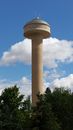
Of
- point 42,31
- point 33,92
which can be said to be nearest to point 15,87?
point 33,92

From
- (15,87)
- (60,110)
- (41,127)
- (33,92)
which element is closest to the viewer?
(41,127)

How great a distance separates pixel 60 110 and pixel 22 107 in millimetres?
9928

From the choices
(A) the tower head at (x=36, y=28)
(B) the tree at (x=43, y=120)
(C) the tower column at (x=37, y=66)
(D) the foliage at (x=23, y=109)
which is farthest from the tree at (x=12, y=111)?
(A) the tower head at (x=36, y=28)

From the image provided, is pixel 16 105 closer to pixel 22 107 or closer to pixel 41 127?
pixel 22 107

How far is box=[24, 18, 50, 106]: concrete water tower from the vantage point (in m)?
110

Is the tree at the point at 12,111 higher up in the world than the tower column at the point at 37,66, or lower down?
lower down

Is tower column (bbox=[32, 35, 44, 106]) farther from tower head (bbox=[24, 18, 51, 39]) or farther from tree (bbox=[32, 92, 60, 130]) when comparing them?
tree (bbox=[32, 92, 60, 130])

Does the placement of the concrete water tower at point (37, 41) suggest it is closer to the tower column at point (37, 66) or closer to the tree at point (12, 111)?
the tower column at point (37, 66)

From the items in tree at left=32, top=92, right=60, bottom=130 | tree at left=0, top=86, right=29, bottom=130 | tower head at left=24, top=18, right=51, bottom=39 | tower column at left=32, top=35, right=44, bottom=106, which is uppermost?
tower head at left=24, top=18, right=51, bottom=39

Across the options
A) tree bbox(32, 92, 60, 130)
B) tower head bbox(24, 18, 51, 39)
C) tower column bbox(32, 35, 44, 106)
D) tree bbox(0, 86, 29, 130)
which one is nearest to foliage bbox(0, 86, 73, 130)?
tree bbox(0, 86, 29, 130)

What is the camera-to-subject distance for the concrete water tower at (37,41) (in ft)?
362

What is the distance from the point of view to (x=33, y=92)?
354 feet

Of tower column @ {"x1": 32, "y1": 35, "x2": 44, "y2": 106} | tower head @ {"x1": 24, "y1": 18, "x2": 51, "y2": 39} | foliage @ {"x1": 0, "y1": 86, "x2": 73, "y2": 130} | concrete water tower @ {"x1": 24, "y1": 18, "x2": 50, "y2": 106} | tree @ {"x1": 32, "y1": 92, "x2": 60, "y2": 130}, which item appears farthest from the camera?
tower head @ {"x1": 24, "y1": 18, "x2": 51, "y2": 39}

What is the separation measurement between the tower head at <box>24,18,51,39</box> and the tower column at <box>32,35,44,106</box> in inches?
51.3
